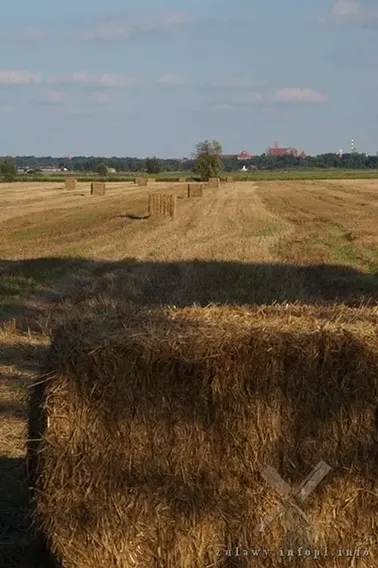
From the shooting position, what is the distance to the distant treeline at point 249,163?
16788 centimetres

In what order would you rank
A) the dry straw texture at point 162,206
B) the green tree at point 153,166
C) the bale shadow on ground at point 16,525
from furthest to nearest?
the green tree at point 153,166 → the dry straw texture at point 162,206 → the bale shadow on ground at point 16,525

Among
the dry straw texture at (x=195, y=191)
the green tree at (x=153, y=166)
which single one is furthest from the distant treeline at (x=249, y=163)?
the dry straw texture at (x=195, y=191)

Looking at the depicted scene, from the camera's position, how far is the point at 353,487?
Answer: 5699mm

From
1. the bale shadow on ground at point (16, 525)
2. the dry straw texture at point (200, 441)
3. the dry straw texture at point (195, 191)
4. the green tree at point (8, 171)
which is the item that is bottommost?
the green tree at point (8, 171)

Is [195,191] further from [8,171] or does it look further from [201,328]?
[8,171]

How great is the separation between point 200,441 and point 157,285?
425 inches

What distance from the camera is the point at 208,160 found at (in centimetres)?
10112

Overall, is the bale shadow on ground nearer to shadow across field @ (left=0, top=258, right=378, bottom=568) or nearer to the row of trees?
shadow across field @ (left=0, top=258, right=378, bottom=568)

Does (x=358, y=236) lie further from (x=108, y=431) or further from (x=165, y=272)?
(x=108, y=431)

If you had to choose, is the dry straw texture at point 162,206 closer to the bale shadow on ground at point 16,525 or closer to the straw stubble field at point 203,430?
the bale shadow on ground at point 16,525

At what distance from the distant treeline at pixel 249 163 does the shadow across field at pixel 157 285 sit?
14146 cm

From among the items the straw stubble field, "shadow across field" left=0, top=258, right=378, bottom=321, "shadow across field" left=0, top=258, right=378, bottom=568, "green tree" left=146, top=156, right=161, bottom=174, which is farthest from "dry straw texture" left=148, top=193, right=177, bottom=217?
"green tree" left=146, top=156, right=161, bottom=174

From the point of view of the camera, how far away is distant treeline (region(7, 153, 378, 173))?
168 m

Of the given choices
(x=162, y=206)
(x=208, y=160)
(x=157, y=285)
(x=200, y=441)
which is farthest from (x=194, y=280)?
(x=208, y=160)
